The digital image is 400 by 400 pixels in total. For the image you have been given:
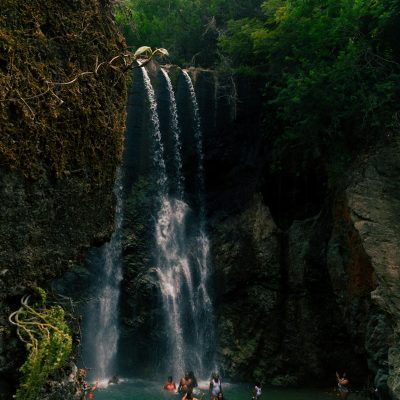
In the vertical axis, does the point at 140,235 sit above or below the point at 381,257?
above

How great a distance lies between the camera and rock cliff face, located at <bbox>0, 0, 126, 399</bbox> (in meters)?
4.82

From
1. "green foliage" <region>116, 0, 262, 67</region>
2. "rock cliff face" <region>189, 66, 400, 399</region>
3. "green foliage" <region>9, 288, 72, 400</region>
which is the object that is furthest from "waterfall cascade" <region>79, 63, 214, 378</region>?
"green foliage" <region>9, 288, 72, 400</region>

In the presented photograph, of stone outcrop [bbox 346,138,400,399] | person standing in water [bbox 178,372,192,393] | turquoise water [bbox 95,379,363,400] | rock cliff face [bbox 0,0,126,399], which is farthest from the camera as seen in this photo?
turquoise water [bbox 95,379,363,400]

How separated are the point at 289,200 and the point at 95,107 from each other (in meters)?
13.4

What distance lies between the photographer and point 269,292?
55.5 feet

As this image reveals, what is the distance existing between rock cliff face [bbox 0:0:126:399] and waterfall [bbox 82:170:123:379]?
939 cm

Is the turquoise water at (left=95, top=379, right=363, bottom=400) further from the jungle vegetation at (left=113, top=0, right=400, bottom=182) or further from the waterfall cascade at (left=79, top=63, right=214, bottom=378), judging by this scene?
the jungle vegetation at (left=113, top=0, right=400, bottom=182)

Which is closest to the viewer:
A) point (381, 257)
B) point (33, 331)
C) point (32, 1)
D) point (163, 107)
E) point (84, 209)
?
point (33, 331)

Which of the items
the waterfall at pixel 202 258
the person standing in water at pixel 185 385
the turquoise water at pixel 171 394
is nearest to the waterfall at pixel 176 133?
the waterfall at pixel 202 258

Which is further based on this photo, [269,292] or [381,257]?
[269,292]

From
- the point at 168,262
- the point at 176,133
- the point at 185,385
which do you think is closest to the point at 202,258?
the point at 168,262

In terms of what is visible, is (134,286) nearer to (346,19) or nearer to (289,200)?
(289,200)

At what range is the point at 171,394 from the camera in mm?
13594

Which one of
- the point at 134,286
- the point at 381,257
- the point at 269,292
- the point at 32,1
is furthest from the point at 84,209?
the point at 269,292
